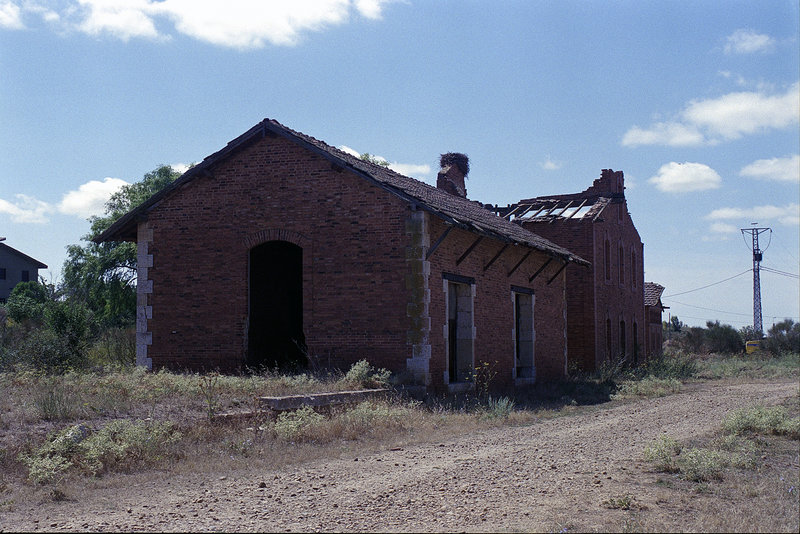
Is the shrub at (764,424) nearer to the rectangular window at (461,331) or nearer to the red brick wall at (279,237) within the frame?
the red brick wall at (279,237)

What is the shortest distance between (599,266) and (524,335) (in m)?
7.45

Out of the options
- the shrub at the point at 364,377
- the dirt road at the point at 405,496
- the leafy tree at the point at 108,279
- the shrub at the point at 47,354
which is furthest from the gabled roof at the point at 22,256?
the dirt road at the point at 405,496

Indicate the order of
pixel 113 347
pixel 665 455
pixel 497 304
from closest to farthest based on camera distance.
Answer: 1. pixel 665 455
2. pixel 497 304
3. pixel 113 347

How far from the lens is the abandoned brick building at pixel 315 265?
50.5 ft

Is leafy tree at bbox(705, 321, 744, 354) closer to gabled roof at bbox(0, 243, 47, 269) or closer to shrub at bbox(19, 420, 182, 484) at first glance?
shrub at bbox(19, 420, 182, 484)

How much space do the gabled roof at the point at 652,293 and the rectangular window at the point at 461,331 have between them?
23.1 m

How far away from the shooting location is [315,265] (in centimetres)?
1600

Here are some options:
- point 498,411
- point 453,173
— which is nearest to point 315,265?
point 498,411

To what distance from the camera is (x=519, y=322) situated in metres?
21.1

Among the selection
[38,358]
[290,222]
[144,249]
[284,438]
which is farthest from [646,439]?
[38,358]

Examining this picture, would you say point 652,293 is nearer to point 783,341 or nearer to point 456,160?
point 783,341

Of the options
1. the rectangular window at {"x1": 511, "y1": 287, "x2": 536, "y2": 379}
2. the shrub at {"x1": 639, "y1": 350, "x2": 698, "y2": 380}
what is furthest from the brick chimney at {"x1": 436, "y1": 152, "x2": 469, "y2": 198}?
the shrub at {"x1": 639, "y1": 350, "x2": 698, "y2": 380}

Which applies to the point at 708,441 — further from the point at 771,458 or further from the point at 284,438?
the point at 284,438

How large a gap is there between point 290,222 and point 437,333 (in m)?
3.91
